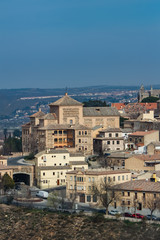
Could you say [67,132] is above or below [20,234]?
above

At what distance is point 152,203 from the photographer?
185ft

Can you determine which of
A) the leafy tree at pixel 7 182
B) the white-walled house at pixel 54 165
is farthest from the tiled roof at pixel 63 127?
the leafy tree at pixel 7 182

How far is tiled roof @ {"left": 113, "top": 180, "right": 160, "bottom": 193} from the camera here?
5843cm

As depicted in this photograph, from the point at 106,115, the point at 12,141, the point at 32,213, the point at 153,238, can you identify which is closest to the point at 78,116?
the point at 106,115

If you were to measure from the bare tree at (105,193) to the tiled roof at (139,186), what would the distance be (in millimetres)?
491

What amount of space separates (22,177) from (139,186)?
53.2 ft

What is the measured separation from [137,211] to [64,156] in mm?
14505

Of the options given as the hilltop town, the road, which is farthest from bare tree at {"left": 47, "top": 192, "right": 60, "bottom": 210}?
the road

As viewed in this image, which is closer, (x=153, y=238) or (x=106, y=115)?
(x=153, y=238)

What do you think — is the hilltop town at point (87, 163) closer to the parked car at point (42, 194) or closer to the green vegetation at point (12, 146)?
the parked car at point (42, 194)

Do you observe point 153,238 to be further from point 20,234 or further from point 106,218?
point 20,234

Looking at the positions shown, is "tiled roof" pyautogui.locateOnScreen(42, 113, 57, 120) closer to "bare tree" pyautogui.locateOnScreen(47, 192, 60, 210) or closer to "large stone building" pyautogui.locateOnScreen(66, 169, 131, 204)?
"large stone building" pyautogui.locateOnScreen(66, 169, 131, 204)

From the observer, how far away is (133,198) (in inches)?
2319

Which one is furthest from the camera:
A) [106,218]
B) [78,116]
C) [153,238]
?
[78,116]
